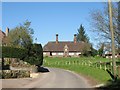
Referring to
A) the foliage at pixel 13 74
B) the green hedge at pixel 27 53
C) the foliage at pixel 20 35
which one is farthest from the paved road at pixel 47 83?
the foliage at pixel 20 35

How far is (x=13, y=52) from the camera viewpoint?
42281 millimetres

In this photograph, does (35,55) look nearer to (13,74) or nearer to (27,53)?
(27,53)

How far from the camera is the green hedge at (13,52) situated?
41.6 m

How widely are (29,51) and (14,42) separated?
23.0 m

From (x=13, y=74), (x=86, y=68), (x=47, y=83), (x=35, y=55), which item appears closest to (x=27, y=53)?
(x=35, y=55)

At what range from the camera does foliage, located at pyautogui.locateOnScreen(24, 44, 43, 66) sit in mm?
42469

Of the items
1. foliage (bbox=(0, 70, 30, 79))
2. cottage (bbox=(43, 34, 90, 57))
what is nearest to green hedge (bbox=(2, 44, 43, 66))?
foliage (bbox=(0, 70, 30, 79))

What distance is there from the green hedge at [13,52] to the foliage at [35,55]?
89cm

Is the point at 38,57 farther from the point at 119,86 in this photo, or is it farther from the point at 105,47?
the point at 119,86

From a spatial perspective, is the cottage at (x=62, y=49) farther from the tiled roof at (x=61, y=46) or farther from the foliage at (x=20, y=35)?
the foliage at (x=20, y=35)

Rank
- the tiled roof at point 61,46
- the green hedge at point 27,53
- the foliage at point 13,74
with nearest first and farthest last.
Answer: the foliage at point 13,74 < the green hedge at point 27,53 < the tiled roof at point 61,46

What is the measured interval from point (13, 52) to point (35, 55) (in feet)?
10.8

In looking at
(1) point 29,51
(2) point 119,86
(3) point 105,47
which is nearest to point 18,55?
(1) point 29,51

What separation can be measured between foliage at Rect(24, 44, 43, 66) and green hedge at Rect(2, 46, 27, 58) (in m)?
0.89
